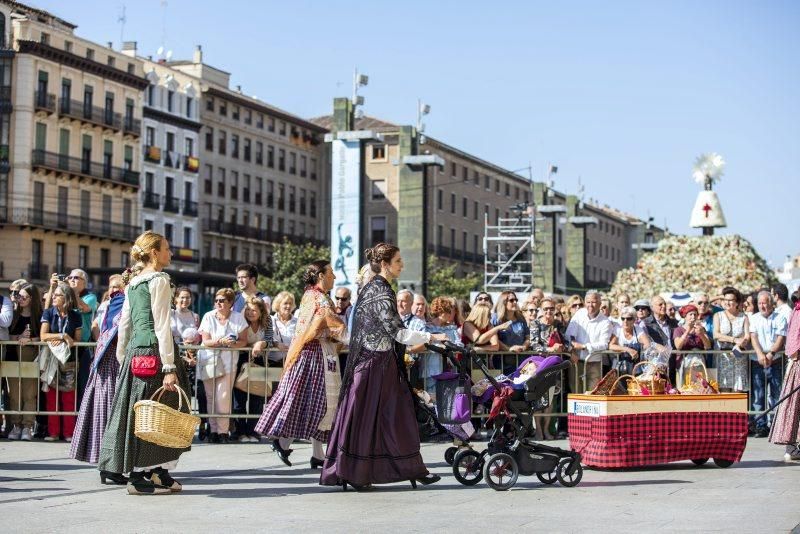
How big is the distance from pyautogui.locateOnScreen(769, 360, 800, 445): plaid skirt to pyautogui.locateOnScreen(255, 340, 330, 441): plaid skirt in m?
4.63

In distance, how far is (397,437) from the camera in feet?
34.3

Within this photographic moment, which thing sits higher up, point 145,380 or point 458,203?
point 458,203

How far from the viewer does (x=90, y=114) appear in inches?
2975

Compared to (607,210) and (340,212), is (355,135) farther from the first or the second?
(607,210)

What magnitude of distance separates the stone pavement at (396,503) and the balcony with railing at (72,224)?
60.9 meters

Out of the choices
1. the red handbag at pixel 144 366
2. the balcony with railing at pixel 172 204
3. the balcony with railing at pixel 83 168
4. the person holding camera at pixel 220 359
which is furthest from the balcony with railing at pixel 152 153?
the red handbag at pixel 144 366

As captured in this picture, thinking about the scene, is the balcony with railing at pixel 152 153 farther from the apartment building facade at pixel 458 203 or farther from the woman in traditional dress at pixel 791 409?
the woman in traditional dress at pixel 791 409

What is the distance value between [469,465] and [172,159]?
2968 inches

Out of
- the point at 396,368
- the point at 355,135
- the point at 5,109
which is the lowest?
the point at 396,368

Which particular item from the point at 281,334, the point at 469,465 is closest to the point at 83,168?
the point at 281,334

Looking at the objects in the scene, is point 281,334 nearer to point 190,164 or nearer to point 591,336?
point 591,336

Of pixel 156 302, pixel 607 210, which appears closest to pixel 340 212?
pixel 156 302

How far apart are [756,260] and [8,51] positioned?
45.1 meters

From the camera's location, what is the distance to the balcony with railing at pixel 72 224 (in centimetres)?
7156
